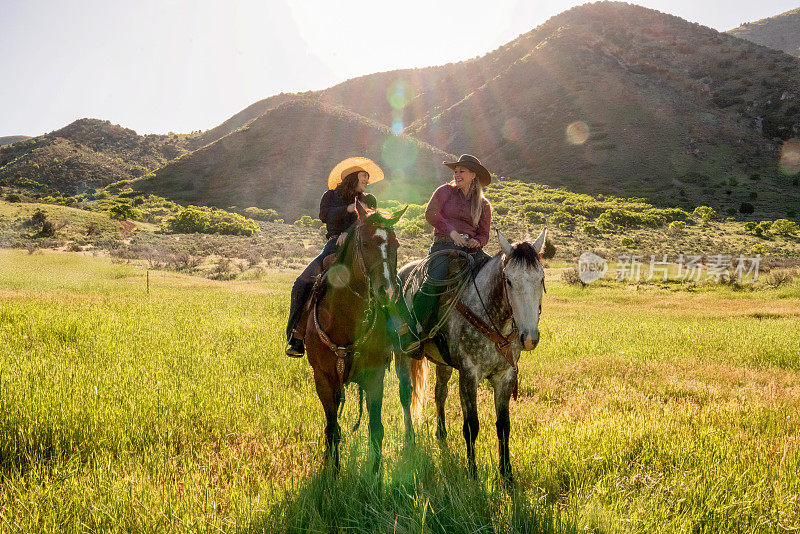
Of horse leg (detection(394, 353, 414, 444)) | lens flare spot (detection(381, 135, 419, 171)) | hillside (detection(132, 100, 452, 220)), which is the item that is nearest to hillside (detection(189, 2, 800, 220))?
lens flare spot (detection(381, 135, 419, 171))

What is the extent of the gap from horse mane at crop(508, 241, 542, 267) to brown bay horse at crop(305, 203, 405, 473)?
3.74ft

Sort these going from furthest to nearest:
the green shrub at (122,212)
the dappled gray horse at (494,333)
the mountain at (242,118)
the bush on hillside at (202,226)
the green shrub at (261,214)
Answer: the mountain at (242,118)
the green shrub at (261,214)
the green shrub at (122,212)
the bush on hillside at (202,226)
the dappled gray horse at (494,333)

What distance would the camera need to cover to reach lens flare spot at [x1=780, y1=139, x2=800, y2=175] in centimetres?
8403

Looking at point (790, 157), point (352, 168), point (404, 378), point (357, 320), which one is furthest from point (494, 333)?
point (790, 157)

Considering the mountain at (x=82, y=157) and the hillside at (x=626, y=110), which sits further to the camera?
the mountain at (x=82, y=157)

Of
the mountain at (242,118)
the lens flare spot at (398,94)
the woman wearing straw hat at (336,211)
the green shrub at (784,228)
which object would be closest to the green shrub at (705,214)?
the green shrub at (784,228)

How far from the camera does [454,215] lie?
17.6 feet

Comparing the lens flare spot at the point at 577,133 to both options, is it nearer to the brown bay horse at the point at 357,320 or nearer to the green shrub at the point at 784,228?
the green shrub at the point at 784,228

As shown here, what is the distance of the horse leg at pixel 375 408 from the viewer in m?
3.90

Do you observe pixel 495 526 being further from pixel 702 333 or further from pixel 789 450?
pixel 702 333

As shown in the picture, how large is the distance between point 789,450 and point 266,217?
70.3 meters

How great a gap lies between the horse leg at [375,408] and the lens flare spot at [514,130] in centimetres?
11748

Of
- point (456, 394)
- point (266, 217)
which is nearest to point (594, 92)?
point (266, 217)

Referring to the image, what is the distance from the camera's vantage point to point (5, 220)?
40250 mm
